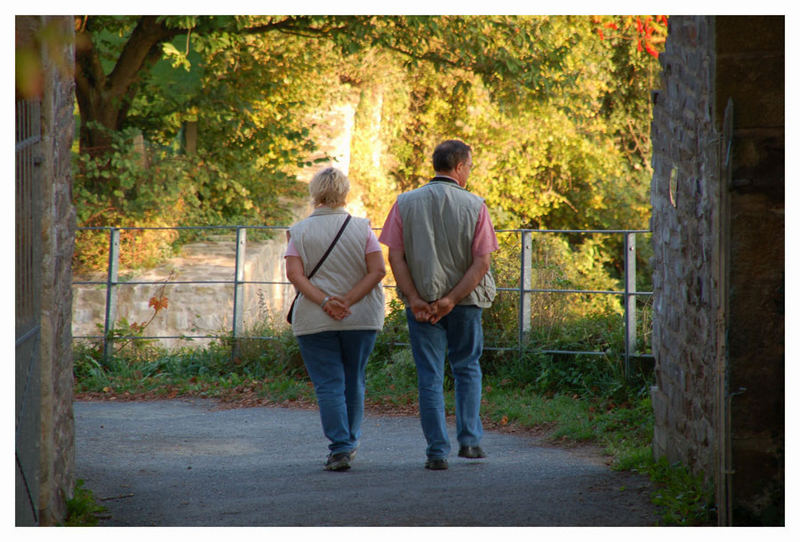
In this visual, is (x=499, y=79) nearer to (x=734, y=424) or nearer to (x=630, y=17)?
(x=630, y=17)

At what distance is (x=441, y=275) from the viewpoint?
484cm

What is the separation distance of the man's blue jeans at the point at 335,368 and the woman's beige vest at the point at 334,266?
0.08 m

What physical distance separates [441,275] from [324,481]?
1.22m

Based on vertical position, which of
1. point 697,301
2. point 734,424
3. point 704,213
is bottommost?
point 734,424

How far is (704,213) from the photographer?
3.91m

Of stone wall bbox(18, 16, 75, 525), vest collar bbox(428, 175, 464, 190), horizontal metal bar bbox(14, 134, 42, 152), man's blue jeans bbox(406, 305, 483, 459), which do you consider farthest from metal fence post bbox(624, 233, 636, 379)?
horizontal metal bar bbox(14, 134, 42, 152)

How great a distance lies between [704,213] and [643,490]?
1388 mm

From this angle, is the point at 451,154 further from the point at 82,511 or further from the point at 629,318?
the point at 629,318

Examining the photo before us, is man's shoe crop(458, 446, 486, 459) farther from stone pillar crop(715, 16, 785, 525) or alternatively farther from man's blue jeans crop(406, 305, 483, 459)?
stone pillar crop(715, 16, 785, 525)

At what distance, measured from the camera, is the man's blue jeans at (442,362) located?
4.87 metres

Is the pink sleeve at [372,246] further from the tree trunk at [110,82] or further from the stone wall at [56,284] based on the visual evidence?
the tree trunk at [110,82]

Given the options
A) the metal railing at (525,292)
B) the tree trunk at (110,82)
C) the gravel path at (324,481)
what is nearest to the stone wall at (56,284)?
the gravel path at (324,481)

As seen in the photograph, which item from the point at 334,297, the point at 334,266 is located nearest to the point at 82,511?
the point at 334,297

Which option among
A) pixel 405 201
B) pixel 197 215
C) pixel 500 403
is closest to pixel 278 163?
pixel 197 215
